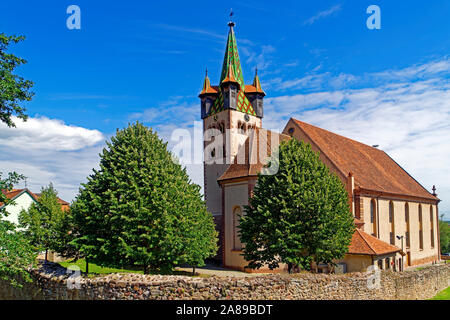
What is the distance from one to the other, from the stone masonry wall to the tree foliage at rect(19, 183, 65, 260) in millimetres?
14277

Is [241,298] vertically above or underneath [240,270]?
above

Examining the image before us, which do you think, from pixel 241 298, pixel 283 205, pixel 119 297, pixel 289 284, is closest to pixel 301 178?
pixel 283 205

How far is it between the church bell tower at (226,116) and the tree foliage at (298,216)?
48.9 ft

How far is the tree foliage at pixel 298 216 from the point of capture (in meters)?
22.6

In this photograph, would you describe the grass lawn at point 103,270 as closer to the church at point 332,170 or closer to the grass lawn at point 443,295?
the church at point 332,170

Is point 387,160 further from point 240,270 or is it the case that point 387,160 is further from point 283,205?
point 283,205

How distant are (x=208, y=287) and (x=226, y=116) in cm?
2921

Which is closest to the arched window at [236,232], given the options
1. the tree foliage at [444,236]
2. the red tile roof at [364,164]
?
the red tile roof at [364,164]

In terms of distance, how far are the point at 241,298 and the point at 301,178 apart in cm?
1097

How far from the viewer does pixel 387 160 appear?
5044 centimetres

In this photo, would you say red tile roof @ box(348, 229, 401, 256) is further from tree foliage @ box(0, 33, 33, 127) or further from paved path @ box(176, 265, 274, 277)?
tree foliage @ box(0, 33, 33, 127)

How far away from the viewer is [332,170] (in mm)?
33531

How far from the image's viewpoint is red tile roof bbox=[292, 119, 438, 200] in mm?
35688
